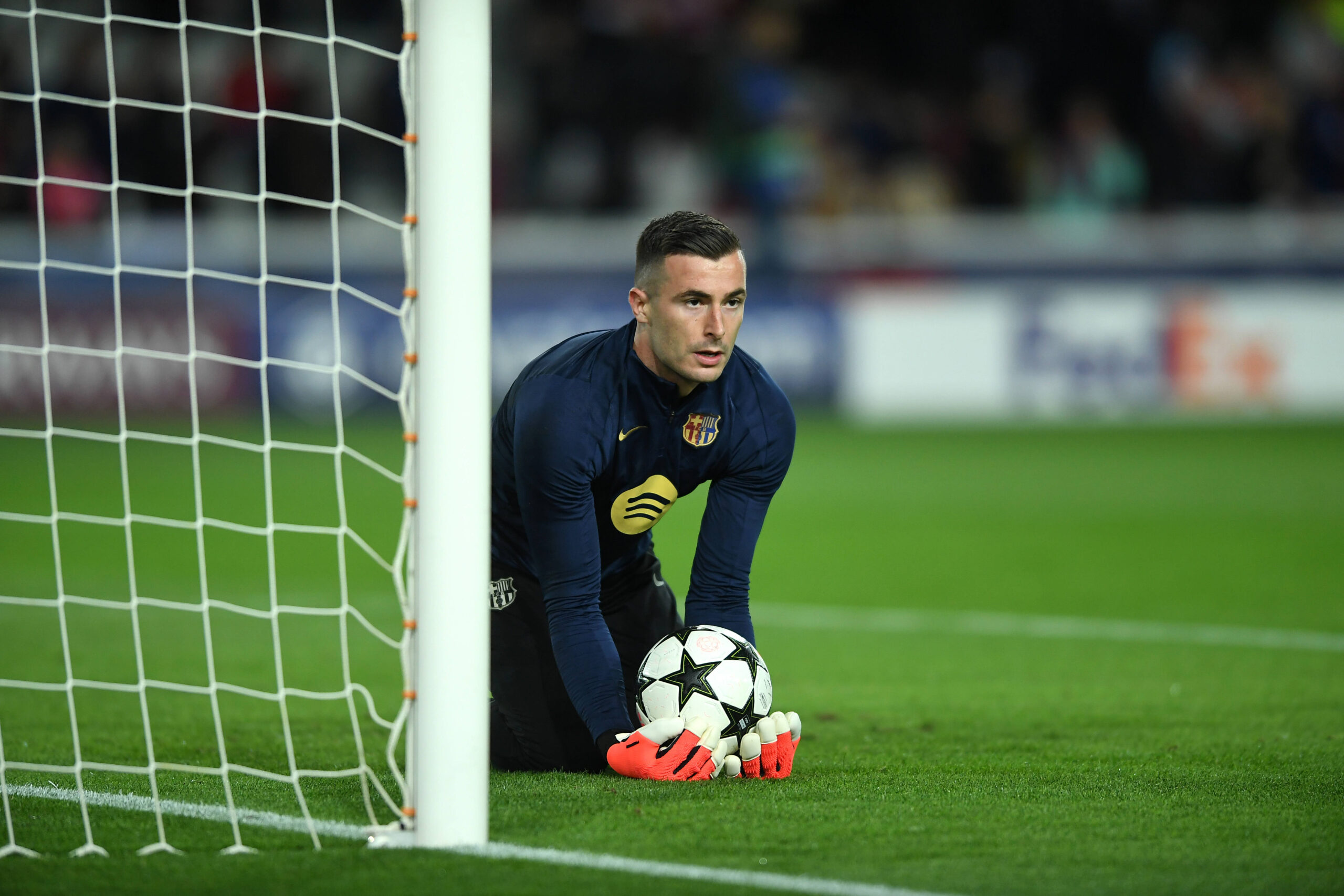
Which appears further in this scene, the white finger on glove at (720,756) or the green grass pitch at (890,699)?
the white finger on glove at (720,756)

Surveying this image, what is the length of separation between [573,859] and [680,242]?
5.34 feet

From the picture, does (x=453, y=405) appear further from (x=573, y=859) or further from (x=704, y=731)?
(x=704, y=731)

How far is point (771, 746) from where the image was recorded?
4.12 metres

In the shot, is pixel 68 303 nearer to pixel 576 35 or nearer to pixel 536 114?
pixel 536 114


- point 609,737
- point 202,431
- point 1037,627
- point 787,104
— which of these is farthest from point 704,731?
point 787,104

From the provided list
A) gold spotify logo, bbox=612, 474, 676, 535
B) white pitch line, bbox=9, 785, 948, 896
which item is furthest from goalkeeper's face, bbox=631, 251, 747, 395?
white pitch line, bbox=9, 785, 948, 896

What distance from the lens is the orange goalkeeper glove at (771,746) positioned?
4102mm

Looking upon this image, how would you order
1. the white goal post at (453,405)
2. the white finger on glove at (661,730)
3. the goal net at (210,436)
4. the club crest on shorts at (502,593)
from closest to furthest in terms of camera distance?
the white goal post at (453,405) < the goal net at (210,436) < the white finger on glove at (661,730) < the club crest on shorts at (502,593)

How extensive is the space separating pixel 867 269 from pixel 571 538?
43.3 ft

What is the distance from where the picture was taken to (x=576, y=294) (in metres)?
16.0

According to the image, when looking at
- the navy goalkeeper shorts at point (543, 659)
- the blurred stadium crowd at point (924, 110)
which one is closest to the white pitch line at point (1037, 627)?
the navy goalkeeper shorts at point (543, 659)

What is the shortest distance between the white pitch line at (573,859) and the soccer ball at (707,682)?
0.82 meters

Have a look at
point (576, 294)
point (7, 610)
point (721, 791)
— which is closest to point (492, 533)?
point (721, 791)

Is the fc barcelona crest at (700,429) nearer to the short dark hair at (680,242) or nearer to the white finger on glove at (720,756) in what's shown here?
the short dark hair at (680,242)
